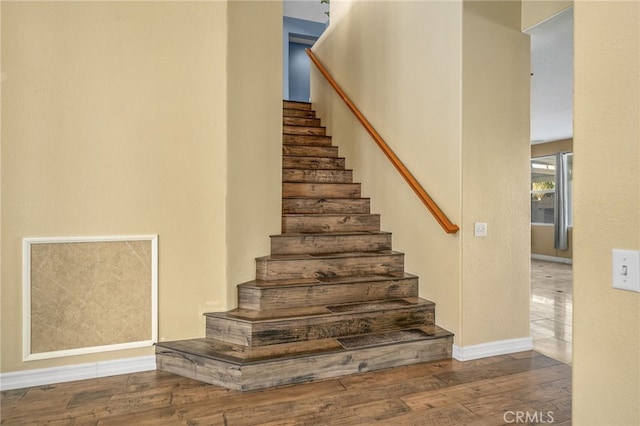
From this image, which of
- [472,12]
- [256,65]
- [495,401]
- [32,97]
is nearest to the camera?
[495,401]

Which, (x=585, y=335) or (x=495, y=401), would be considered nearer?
(x=585, y=335)

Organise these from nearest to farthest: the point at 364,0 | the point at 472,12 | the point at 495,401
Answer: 1. the point at 495,401
2. the point at 472,12
3. the point at 364,0

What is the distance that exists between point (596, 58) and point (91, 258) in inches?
106

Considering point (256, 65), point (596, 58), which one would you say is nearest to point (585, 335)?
point (596, 58)

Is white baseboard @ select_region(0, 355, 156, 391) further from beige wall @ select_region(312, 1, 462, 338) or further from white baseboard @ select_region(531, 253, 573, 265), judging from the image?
white baseboard @ select_region(531, 253, 573, 265)

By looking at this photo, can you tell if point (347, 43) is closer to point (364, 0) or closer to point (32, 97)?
point (364, 0)

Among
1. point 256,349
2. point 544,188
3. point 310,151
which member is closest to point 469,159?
point 256,349

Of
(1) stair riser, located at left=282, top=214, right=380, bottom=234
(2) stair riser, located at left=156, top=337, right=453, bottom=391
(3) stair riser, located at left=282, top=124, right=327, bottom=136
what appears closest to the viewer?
(2) stair riser, located at left=156, top=337, right=453, bottom=391

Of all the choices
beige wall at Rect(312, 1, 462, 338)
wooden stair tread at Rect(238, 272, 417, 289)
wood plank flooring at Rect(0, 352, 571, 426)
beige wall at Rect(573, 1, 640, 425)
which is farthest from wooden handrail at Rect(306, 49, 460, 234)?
beige wall at Rect(573, 1, 640, 425)

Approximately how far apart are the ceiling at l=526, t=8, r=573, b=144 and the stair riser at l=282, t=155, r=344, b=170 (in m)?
2.24

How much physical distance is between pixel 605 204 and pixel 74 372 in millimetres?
2833

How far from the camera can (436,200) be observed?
2.77 metres

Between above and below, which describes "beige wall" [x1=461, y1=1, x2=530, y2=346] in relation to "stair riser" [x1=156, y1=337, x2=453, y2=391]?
above

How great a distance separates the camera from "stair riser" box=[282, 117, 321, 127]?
5.05 metres
